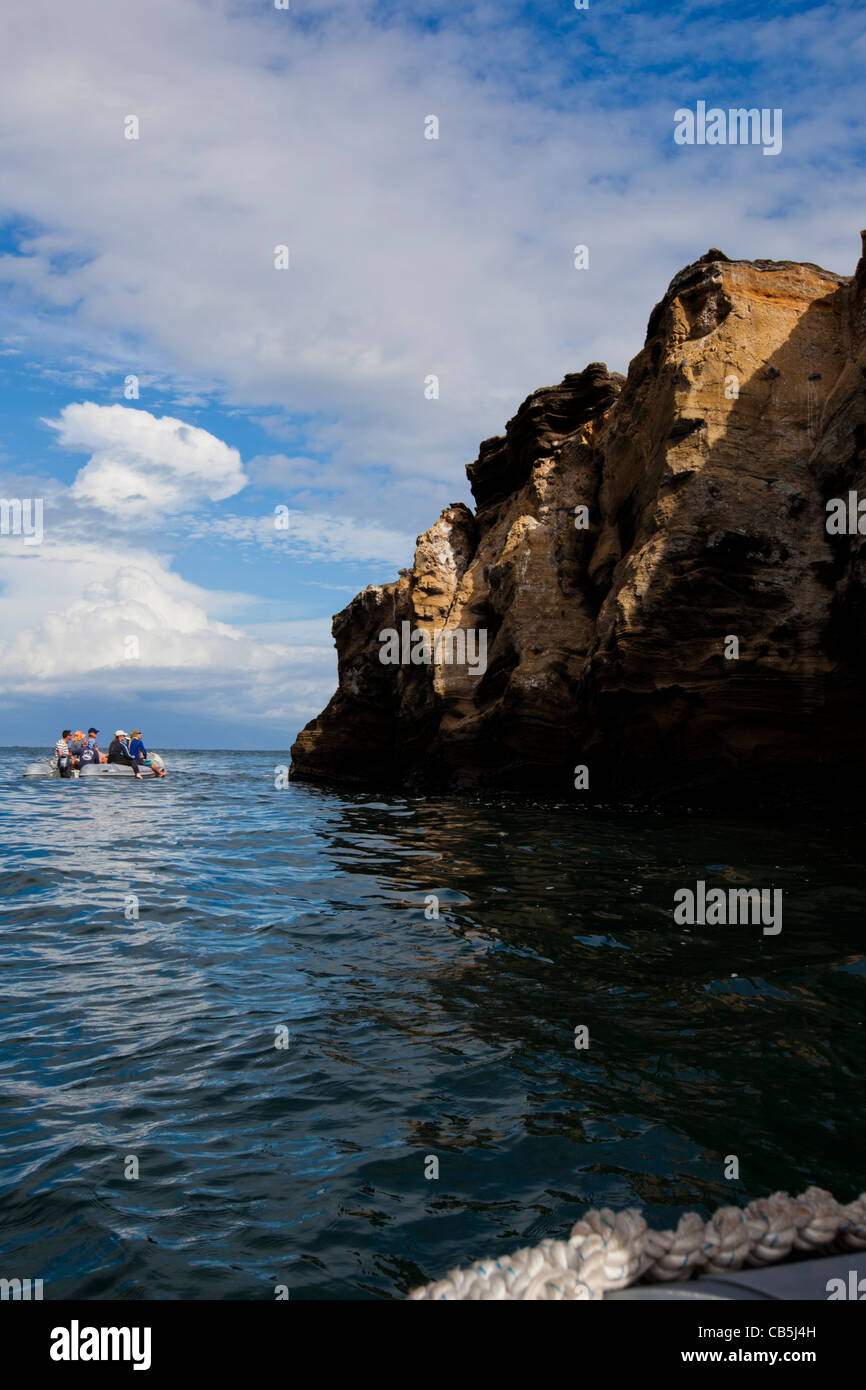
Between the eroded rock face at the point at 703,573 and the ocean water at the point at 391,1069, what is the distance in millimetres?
5725

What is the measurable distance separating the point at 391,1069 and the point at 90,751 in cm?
3380

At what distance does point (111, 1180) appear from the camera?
13.3ft

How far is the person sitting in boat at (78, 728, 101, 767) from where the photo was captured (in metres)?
35.3

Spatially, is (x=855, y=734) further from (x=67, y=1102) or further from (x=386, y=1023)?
(x=67, y=1102)

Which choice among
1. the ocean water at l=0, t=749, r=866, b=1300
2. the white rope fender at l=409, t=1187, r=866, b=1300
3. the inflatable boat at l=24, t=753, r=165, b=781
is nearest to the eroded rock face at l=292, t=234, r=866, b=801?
the ocean water at l=0, t=749, r=866, b=1300

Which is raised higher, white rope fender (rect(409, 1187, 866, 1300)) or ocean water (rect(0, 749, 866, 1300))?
white rope fender (rect(409, 1187, 866, 1300))

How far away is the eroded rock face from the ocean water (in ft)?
18.8

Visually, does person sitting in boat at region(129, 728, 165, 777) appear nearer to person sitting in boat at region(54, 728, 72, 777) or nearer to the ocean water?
person sitting in boat at region(54, 728, 72, 777)

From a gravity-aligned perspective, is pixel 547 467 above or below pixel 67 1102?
above

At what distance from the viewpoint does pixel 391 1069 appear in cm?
527

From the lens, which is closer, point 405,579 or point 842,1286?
point 842,1286

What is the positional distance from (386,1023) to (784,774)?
42.6 ft

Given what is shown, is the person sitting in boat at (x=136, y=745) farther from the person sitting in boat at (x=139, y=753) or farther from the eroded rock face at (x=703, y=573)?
the eroded rock face at (x=703, y=573)

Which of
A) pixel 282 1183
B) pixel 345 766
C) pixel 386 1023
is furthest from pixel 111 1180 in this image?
pixel 345 766
